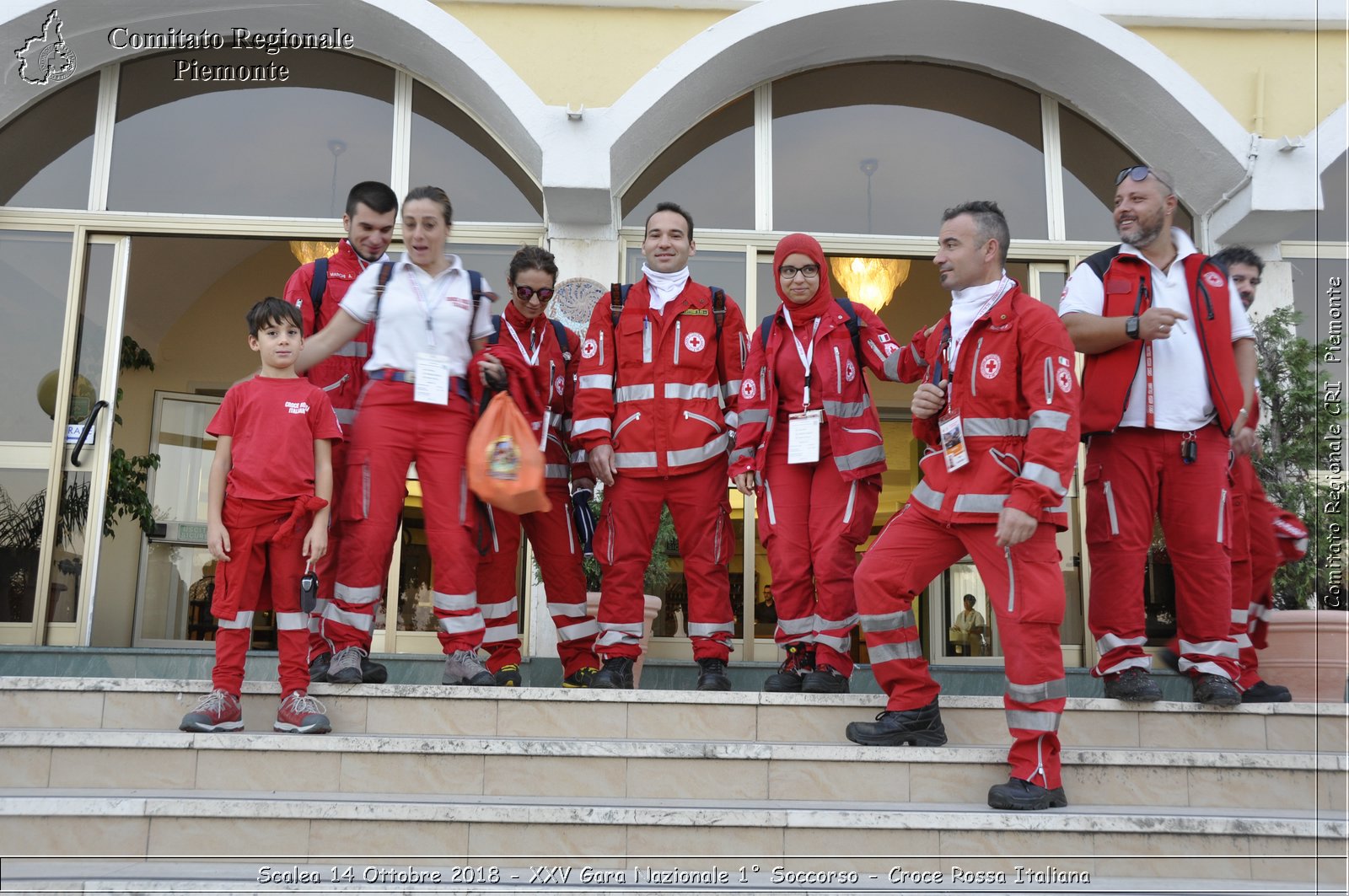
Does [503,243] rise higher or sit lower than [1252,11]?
lower

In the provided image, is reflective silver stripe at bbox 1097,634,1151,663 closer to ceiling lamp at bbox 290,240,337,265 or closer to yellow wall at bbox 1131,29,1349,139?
yellow wall at bbox 1131,29,1349,139

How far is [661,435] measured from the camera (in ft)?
16.1

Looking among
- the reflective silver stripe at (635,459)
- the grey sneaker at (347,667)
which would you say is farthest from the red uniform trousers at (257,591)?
the reflective silver stripe at (635,459)

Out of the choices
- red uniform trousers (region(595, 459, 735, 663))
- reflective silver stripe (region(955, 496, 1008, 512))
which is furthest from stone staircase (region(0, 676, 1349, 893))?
reflective silver stripe (region(955, 496, 1008, 512))

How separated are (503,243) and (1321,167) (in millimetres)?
5375

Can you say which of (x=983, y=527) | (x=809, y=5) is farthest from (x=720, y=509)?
(x=809, y=5)

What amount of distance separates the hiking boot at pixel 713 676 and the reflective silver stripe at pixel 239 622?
1.90 metres

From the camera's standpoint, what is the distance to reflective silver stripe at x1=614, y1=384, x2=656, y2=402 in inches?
197

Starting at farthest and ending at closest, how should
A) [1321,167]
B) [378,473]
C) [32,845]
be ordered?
[1321,167] < [378,473] < [32,845]

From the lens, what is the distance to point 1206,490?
453 centimetres

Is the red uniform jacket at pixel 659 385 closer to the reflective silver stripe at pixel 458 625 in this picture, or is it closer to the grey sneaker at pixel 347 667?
the reflective silver stripe at pixel 458 625

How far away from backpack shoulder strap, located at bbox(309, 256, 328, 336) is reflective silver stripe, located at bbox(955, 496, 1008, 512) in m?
2.93

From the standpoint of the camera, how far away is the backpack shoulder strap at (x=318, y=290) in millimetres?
4848

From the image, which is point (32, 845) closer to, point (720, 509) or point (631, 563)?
point (631, 563)
